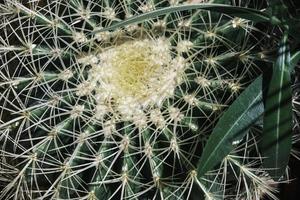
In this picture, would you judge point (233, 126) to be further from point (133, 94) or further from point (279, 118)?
point (133, 94)

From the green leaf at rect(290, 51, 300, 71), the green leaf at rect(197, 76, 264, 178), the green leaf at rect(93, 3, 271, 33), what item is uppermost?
the green leaf at rect(93, 3, 271, 33)

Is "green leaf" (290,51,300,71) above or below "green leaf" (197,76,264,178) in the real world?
above

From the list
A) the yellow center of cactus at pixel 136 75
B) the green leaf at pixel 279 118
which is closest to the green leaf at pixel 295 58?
the green leaf at pixel 279 118

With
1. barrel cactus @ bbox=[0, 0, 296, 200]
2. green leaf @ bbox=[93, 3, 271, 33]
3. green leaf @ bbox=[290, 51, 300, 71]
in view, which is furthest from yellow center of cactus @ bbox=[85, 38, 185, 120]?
green leaf @ bbox=[290, 51, 300, 71]

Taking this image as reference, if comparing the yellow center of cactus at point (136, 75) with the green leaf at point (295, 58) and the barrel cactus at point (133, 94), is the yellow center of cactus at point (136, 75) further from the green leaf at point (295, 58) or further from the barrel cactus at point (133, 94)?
the green leaf at point (295, 58)

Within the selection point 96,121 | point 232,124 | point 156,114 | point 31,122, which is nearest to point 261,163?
point 232,124

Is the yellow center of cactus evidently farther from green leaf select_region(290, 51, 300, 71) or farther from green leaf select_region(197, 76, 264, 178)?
green leaf select_region(290, 51, 300, 71)
